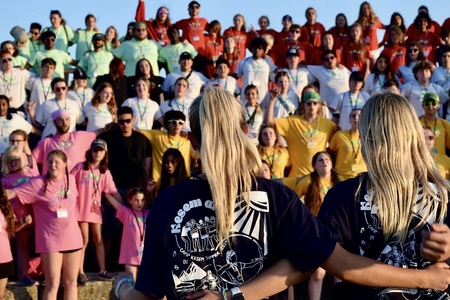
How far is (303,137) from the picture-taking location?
11195 millimetres

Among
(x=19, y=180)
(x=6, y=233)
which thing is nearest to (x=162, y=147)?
(x=19, y=180)

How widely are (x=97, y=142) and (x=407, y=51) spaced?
640cm

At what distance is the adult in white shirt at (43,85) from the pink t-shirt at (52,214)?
3.51 metres

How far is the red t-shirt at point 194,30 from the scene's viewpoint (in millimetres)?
15281

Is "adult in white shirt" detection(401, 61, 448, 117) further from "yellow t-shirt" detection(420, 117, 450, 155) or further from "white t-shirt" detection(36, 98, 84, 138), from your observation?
"white t-shirt" detection(36, 98, 84, 138)

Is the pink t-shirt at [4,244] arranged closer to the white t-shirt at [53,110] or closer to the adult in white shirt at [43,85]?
the white t-shirt at [53,110]

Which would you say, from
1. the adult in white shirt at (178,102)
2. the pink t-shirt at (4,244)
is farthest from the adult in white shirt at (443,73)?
the pink t-shirt at (4,244)

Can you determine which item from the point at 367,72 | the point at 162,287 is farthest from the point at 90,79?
the point at 162,287

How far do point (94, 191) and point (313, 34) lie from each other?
7.36m

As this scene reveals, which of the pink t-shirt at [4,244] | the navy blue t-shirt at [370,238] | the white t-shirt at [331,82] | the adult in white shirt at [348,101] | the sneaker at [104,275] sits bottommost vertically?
the sneaker at [104,275]

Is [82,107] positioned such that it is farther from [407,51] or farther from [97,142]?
[407,51]

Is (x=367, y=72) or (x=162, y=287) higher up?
(x=367, y=72)

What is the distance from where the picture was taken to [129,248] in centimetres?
930

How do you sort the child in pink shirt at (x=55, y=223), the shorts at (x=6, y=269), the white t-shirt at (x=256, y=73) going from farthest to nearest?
the white t-shirt at (x=256, y=73) < the child in pink shirt at (x=55, y=223) < the shorts at (x=6, y=269)
